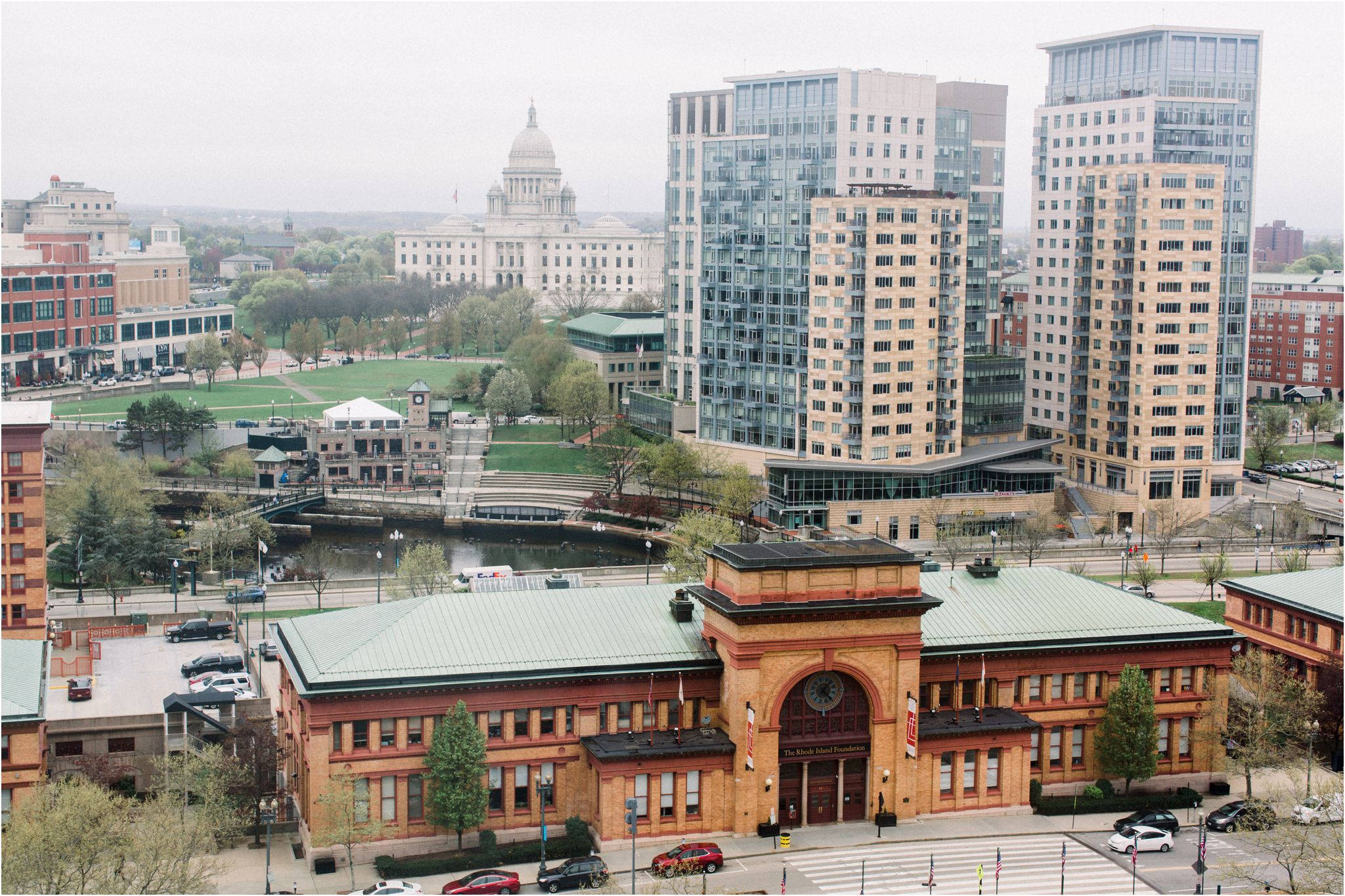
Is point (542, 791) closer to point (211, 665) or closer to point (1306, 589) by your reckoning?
point (211, 665)

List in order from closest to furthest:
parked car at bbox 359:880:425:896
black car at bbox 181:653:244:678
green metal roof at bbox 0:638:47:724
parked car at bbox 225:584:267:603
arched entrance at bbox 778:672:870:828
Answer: parked car at bbox 359:880:425:896 → green metal roof at bbox 0:638:47:724 → arched entrance at bbox 778:672:870:828 → black car at bbox 181:653:244:678 → parked car at bbox 225:584:267:603

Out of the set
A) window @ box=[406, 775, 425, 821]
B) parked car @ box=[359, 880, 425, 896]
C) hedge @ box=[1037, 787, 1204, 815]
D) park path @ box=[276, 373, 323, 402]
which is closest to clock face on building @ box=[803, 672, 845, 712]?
hedge @ box=[1037, 787, 1204, 815]

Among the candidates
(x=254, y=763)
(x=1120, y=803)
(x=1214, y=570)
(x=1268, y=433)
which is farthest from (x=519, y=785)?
(x=1268, y=433)

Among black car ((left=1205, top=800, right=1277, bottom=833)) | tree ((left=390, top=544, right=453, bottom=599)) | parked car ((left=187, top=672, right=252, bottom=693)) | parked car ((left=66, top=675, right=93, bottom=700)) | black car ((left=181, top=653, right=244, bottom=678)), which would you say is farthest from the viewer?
tree ((left=390, top=544, right=453, bottom=599))

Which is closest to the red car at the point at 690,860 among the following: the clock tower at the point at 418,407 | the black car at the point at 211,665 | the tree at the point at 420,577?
the black car at the point at 211,665

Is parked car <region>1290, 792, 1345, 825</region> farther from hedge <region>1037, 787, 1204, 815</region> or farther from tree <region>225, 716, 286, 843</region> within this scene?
tree <region>225, 716, 286, 843</region>

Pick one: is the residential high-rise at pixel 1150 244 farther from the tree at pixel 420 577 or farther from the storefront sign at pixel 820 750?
the storefront sign at pixel 820 750

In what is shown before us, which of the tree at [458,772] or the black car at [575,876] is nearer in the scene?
the black car at [575,876]
